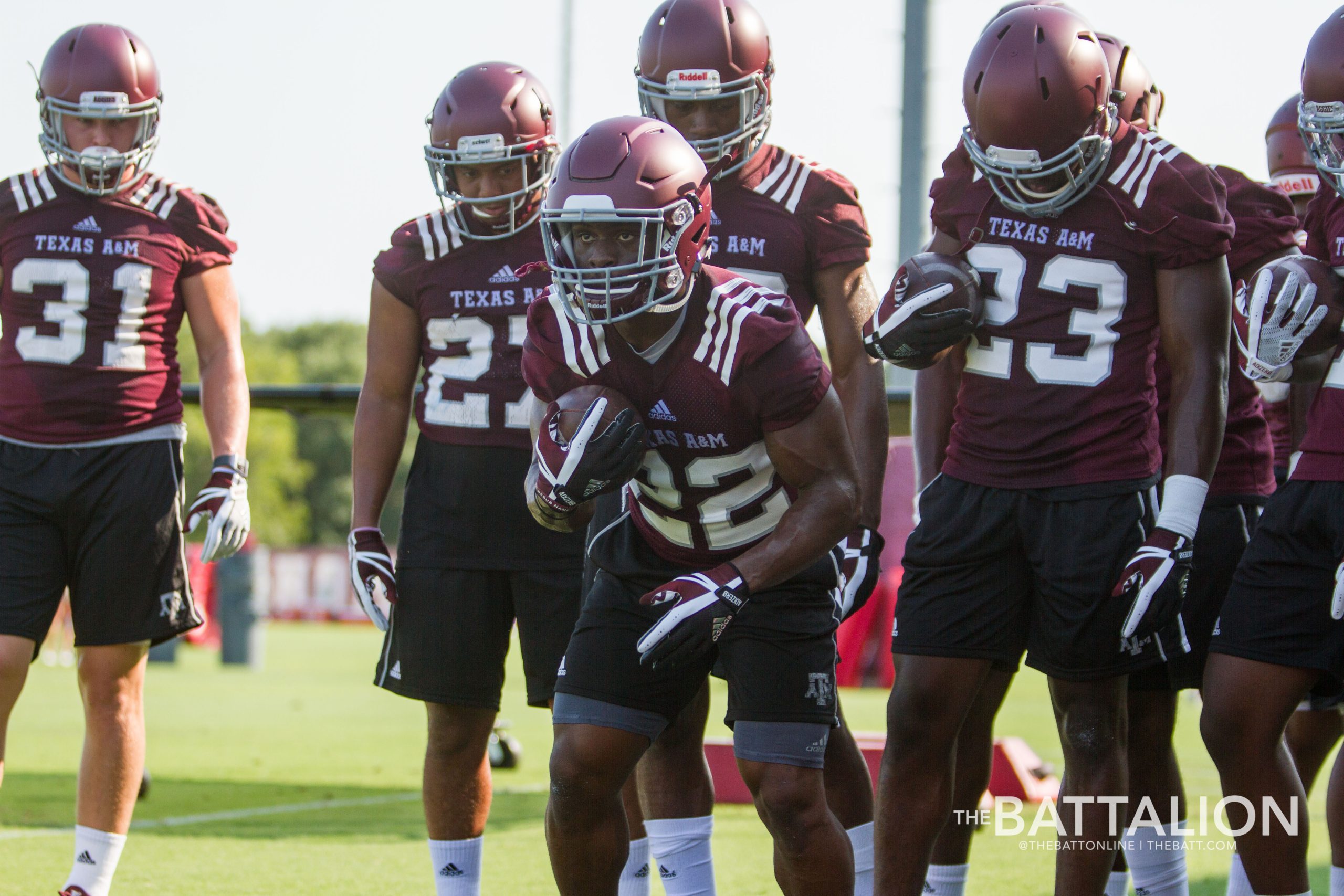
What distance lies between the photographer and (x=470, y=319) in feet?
13.2

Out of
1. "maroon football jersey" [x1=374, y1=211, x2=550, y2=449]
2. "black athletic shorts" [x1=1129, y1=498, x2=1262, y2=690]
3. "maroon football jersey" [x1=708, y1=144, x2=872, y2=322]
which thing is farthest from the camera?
"maroon football jersey" [x1=374, y1=211, x2=550, y2=449]

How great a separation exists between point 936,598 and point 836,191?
3.84ft

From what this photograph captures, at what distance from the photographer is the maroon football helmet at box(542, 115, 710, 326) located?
3.02 m

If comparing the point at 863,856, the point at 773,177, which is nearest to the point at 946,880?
the point at 863,856

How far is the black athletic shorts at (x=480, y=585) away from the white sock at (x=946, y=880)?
42.3 inches

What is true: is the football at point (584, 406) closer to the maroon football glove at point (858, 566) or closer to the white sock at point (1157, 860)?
the maroon football glove at point (858, 566)

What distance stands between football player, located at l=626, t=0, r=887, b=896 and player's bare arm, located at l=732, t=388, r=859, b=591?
0.67 meters

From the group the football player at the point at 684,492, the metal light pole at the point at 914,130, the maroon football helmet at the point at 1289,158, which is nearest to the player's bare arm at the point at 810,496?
the football player at the point at 684,492

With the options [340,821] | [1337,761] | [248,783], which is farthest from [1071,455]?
[248,783]

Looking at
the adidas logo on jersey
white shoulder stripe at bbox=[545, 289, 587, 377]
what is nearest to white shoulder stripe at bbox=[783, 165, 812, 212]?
white shoulder stripe at bbox=[545, 289, 587, 377]

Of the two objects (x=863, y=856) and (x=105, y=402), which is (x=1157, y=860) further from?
(x=105, y=402)

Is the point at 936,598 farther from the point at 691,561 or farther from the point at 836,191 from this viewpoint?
the point at 836,191

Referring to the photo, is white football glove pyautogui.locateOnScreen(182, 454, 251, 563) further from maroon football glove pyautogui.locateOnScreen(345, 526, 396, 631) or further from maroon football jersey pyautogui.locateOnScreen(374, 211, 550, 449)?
maroon football jersey pyautogui.locateOnScreen(374, 211, 550, 449)

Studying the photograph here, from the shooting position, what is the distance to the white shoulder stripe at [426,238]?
4043mm
